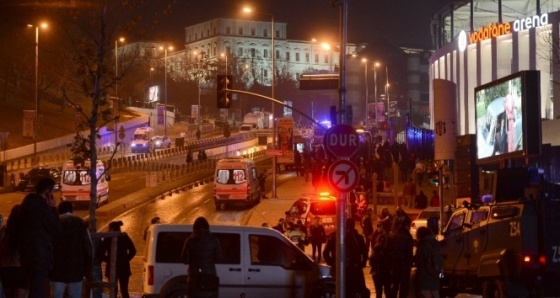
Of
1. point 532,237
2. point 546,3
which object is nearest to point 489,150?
point 532,237

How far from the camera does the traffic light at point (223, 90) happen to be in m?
29.1

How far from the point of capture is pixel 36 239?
30.4ft

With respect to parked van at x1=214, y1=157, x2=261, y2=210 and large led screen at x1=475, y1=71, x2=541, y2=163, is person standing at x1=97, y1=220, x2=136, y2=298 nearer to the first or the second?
large led screen at x1=475, y1=71, x2=541, y2=163

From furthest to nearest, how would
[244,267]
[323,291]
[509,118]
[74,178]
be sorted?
[74,178] → [509,118] → [323,291] → [244,267]

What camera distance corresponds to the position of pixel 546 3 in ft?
206

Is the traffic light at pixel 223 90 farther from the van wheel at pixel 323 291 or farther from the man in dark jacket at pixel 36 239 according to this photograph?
the man in dark jacket at pixel 36 239

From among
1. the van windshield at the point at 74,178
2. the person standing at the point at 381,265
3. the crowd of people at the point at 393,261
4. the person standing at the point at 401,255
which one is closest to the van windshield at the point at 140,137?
the van windshield at the point at 74,178

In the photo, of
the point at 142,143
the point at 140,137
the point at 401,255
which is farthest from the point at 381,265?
the point at 140,137

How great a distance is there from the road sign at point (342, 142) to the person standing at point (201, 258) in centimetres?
304

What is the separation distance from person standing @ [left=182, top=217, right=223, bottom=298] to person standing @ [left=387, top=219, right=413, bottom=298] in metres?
3.99

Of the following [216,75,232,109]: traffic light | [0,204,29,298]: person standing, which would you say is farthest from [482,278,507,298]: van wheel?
[216,75,232,109]: traffic light

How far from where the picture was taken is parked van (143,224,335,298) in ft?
46.0

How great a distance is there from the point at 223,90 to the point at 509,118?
922cm

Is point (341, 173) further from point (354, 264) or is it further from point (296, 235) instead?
point (296, 235)
